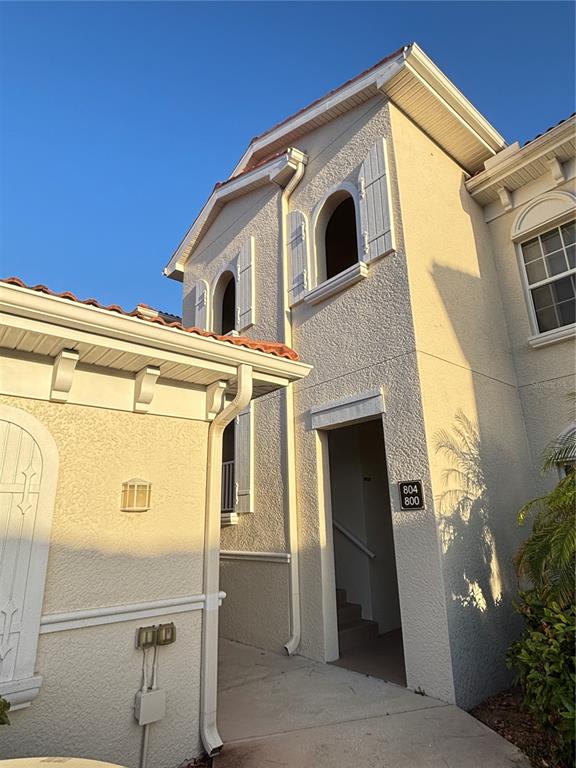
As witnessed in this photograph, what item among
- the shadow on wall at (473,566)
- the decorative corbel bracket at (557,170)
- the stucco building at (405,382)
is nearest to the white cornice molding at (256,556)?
the stucco building at (405,382)

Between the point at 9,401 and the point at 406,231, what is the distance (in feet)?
18.1

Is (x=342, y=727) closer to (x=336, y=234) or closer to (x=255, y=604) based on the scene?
(x=255, y=604)

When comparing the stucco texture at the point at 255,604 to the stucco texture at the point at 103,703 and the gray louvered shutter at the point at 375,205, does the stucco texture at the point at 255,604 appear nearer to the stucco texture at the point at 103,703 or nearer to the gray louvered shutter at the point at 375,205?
the stucco texture at the point at 103,703

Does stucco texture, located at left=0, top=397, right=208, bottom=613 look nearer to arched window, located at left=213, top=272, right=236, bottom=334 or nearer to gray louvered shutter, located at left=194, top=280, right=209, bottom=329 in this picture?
arched window, located at left=213, top=272, right=236, bottom=334

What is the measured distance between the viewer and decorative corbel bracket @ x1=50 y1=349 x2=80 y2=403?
3.51 metres

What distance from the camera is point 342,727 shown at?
4242mm

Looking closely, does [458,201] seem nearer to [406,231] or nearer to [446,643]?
[406,231]

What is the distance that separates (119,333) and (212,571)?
2.51 metres

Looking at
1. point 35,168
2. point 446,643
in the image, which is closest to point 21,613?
point 446,643

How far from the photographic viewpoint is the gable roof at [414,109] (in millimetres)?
6590

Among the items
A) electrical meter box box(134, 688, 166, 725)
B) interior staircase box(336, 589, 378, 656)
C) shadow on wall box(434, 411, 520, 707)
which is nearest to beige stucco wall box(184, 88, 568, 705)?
shadow on wall box(434, 411, 520, 707)

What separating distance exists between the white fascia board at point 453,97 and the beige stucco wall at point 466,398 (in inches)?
23.4

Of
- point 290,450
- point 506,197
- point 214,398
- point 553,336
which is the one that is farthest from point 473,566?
point 506,197

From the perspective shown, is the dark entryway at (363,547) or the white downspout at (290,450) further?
the dark entryway at (363,547)
